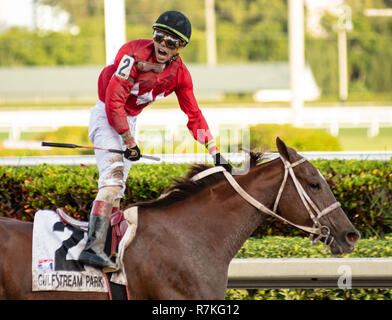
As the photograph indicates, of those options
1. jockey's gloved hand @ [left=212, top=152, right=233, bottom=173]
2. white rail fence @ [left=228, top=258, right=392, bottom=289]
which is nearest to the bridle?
jockey's gloved hand @ [left=212, top=152, right=233, bottom=173]

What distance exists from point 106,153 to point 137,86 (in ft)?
1.53

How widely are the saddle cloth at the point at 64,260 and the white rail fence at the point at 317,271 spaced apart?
3.95ft

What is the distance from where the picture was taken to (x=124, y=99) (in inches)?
156

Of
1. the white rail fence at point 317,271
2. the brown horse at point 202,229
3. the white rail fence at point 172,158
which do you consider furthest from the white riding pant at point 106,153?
the white rail fence at point 172,158

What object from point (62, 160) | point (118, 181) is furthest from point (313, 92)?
point (118, 181)

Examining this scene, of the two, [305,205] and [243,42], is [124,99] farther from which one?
[243,42]

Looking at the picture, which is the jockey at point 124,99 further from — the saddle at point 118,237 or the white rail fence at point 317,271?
the white rail fence at point 317,271

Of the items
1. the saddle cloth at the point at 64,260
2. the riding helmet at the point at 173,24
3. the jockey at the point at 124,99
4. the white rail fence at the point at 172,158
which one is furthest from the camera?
the white rail fence at the point at 172,158

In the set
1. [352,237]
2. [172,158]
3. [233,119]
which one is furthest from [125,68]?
[233,119]

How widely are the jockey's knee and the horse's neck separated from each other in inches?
21.1

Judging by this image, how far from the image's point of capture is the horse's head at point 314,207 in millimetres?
3859

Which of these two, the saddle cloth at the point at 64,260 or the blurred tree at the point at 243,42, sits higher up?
the blurred tree at the point at 243,42

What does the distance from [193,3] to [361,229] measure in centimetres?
5270

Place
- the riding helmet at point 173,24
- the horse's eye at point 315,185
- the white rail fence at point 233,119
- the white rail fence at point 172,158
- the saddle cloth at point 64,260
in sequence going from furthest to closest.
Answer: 1. the white rail fence at point 233,119
2. the white rail fence at point 172,158
3. the riding helmet at point 173,24
4. the horse's eye at point 315,185
5. the saddle cloth at point 64,260
